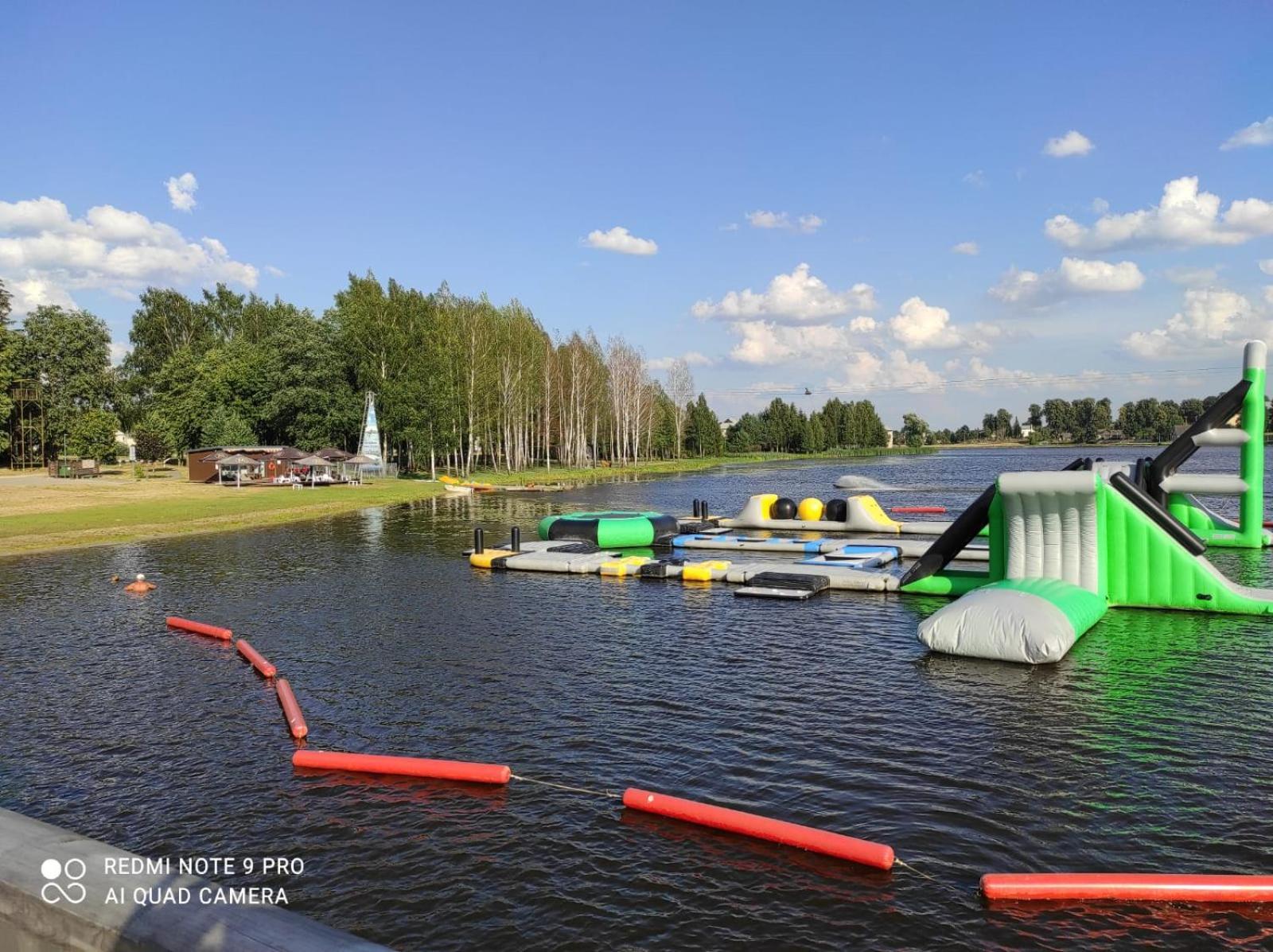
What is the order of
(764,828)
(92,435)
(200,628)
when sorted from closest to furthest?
(764,828) → (200,628) → (92,435)

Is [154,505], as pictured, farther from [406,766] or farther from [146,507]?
[406,766]

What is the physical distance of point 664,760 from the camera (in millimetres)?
12445

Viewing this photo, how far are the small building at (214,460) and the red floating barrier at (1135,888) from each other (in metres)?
72.2

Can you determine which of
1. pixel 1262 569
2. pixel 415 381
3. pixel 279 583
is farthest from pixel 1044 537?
pixel 415 381

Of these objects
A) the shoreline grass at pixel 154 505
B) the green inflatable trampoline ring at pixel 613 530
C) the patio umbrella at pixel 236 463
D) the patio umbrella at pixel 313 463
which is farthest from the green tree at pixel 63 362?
the green inflatable trampoline ring at pixel 613 530

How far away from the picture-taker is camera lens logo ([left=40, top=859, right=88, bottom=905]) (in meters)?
4.92

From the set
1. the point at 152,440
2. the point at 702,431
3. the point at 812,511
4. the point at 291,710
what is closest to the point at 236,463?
the point at 152,440

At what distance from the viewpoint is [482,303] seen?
317 ft

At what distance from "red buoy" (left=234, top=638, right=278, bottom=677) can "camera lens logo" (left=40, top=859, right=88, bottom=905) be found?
1275 cm

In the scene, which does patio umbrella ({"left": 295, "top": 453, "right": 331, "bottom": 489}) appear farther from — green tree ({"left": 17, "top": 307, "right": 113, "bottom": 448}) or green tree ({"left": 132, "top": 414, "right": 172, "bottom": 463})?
green tree ({"left": 17, "top": 307, "right": 113, "bottom": 448})

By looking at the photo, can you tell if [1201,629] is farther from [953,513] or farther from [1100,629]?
[953,513]

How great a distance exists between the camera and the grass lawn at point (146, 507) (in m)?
40.7

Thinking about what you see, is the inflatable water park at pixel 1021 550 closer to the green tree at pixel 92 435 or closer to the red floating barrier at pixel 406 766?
the red floating barrier at pixel 406 766

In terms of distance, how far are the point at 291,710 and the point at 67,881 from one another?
1009 cm
